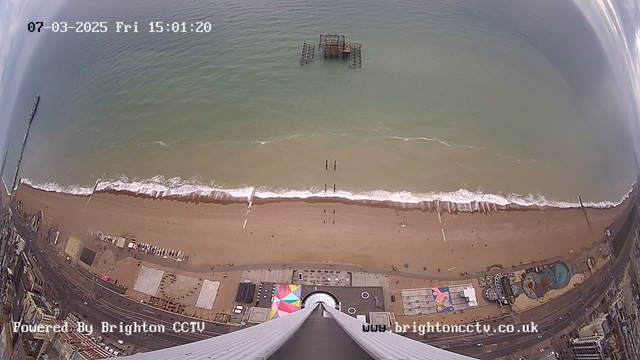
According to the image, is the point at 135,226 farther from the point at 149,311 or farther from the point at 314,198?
the point at 314,198

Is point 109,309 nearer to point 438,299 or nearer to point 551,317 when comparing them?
point 438,299

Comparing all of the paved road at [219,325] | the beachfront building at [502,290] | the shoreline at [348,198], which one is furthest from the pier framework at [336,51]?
the beachfront building at [502,290]

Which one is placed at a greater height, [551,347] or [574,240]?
[574,240]

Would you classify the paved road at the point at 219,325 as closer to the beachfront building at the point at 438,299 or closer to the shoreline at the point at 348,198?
the beachfront building at the point at 438,299

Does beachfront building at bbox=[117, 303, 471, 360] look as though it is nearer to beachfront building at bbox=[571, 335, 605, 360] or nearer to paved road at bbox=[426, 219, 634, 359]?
paved road at bbox=[426, 219, 634, 359]

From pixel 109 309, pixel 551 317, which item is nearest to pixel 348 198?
pixel 551 317

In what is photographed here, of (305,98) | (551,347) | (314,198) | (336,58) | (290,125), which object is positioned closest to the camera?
(551,347)

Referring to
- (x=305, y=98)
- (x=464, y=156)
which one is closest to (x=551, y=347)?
(x=464, y=156)

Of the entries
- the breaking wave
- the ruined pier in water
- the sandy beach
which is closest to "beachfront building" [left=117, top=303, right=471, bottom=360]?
the sandy beach
